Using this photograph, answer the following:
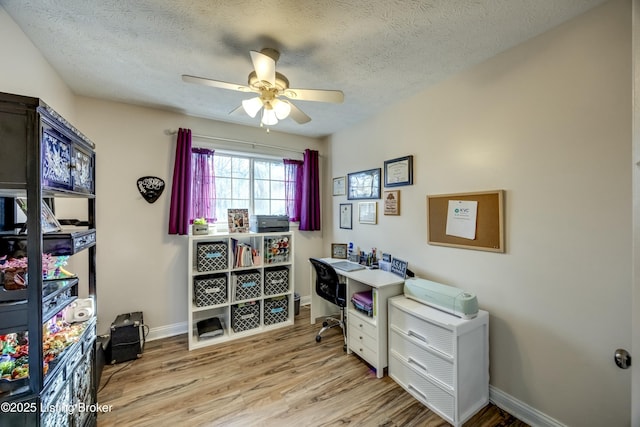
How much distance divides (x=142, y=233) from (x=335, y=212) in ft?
7.55

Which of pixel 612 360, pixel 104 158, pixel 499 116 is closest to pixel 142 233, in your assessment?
pixel 104 158

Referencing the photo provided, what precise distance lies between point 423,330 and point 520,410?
2.48 ft

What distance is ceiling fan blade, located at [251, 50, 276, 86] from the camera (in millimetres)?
1396

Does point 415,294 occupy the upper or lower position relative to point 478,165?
lower

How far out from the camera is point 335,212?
3559 millimetres

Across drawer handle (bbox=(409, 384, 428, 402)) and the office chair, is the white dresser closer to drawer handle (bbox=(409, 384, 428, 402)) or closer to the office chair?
drawer handle (bbox=(409, 384, 428, 402))

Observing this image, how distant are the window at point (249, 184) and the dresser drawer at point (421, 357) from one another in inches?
86.8

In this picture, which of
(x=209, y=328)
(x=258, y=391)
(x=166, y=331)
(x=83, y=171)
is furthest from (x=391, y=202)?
(x=166, y=331)

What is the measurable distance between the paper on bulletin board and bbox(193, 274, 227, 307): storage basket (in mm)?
2273

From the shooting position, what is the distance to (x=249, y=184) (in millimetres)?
3332

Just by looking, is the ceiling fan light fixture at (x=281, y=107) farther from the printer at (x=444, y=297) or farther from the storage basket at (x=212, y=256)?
the printer at (x=444, y=297)

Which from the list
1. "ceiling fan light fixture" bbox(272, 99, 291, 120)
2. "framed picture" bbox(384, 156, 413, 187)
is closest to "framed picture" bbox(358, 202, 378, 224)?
"framed picture" bbox(384, 156, 413, 187)

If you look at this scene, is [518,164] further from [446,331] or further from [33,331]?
[33,331]

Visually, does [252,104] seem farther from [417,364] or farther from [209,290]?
[417,364]
